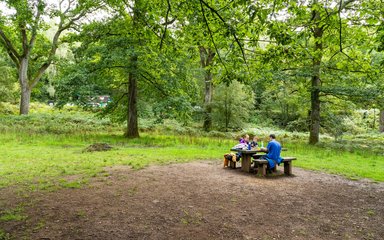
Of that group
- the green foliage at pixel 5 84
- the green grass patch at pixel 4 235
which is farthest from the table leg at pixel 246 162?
the green foliage at pixel 5 84

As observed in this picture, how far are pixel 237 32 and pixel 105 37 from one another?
11.4 meters

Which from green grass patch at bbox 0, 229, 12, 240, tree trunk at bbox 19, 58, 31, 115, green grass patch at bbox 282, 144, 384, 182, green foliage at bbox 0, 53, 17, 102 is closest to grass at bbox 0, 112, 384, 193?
green grass patch at bbox 282, 144, 384, 182

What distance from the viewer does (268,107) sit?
3409 cm

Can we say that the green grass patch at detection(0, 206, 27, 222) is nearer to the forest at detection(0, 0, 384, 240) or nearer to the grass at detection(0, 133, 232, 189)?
the forest at detection(0, 0, 384, 240)

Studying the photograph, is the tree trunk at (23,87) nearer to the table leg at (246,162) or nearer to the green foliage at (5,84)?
the green foliage at (5,84)

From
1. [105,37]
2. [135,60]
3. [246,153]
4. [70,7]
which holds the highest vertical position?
[70,7]

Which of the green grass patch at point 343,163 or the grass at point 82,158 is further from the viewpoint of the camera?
the green grass patch at point 343,163

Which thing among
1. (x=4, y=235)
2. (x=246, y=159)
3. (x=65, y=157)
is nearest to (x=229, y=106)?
(x=246, y=159)

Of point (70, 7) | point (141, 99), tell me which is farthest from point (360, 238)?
point (70, 7)

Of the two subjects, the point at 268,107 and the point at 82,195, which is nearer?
the point at 82,195

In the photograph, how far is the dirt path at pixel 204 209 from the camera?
13.8ft

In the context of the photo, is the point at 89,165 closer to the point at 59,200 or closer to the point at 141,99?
the point at 59,200

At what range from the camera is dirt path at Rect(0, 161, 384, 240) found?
4.21m

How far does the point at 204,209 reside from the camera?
523cm
